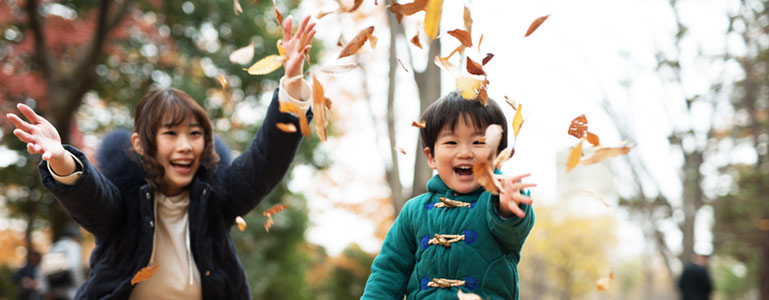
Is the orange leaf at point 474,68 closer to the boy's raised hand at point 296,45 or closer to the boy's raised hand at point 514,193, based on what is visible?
the boy's raised hand at point 514,193

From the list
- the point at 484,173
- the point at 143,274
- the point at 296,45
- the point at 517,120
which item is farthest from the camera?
the point at 143,274

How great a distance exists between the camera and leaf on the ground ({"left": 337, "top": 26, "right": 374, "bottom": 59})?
1.88 metres

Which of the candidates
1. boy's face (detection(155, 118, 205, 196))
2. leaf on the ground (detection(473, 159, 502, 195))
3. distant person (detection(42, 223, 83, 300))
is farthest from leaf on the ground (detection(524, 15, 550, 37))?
distant person (detection(42, 223, 83, 300))

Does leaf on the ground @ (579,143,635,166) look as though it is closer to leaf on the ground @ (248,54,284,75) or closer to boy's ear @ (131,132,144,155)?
leaf on the ground @ (248,54,284,75)

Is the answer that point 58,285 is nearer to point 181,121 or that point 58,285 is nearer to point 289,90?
point 181,121

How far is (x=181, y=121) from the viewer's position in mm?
2521

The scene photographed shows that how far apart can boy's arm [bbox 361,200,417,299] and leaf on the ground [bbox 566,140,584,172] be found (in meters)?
0.59

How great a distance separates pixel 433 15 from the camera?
1749 mm

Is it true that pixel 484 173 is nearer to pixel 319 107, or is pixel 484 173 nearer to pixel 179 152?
pixel 319 107

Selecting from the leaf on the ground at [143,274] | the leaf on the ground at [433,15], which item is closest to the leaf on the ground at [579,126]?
the leaf on the ground at [433,15]

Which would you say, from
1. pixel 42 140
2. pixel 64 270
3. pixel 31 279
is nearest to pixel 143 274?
pixel 42 140

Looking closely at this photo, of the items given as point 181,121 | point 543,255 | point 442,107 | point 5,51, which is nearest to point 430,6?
point 442,107

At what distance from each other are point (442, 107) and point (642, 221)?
35.4 feet

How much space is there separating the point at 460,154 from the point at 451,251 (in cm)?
29
